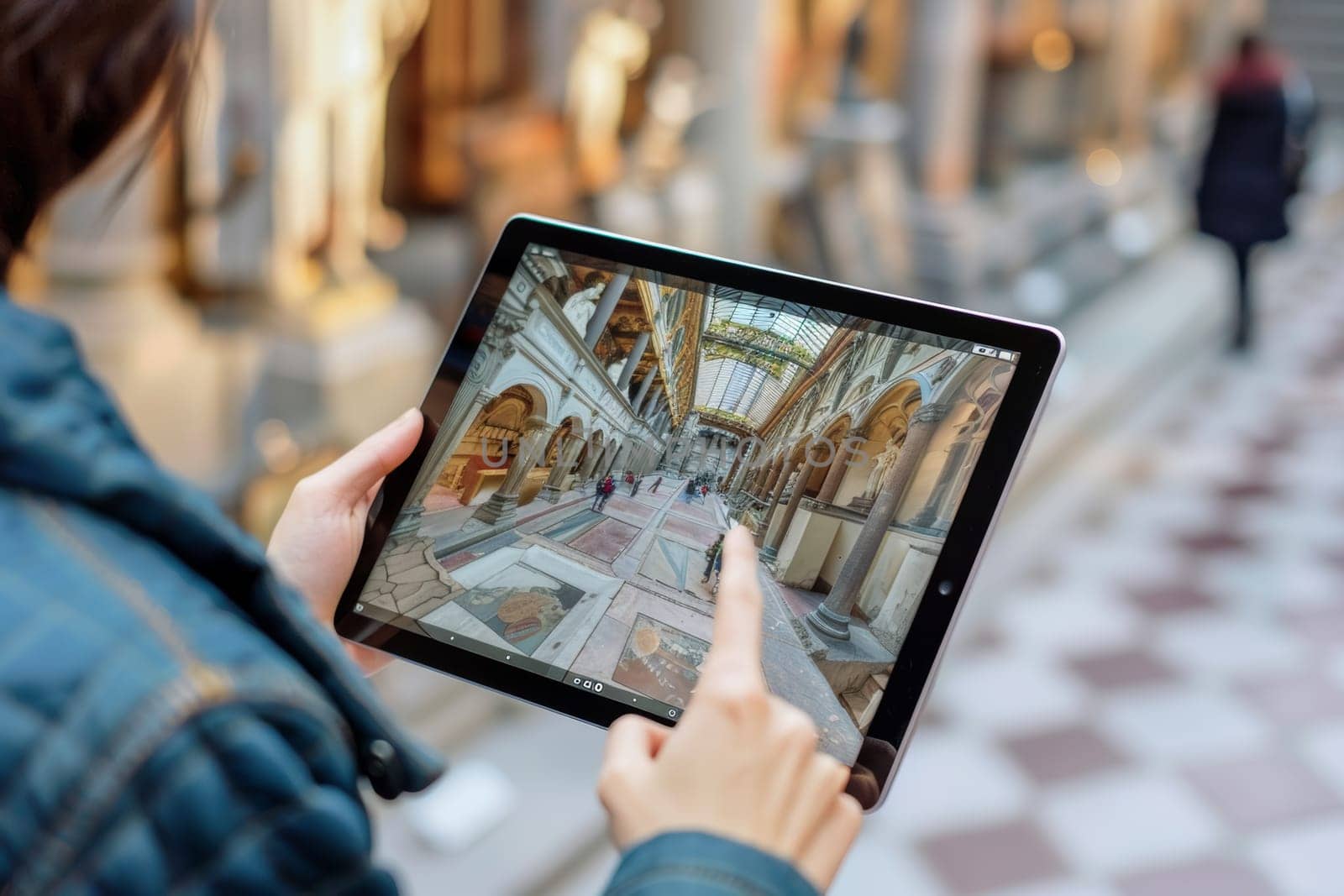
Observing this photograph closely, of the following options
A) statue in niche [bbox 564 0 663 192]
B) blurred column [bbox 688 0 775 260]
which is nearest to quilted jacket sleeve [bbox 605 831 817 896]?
statue in niche [bbox 564 0 663 192]

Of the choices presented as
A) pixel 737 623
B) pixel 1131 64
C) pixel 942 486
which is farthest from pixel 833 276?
pixel 1131 64

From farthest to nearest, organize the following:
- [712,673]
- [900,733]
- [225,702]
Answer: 1. [900,733]
2. [712,673]
3. [225,702]

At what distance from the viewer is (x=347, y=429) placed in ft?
9.61

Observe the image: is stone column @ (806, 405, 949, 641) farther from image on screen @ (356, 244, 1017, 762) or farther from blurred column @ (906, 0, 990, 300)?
blurred column @ (906, 0, 990, 300)

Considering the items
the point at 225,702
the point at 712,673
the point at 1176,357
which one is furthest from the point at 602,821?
the point at 1176,357

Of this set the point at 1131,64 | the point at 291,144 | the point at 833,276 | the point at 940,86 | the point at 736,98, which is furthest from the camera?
the point at 1131,64

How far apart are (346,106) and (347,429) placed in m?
0.69

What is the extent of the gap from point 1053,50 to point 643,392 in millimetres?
7560

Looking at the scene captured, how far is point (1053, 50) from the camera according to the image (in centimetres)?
777

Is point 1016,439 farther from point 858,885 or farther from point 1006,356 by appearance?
point 858,885

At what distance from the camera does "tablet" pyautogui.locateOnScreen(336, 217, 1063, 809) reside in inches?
32.8

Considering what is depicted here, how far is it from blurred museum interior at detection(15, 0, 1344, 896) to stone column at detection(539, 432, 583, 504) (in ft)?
1.11

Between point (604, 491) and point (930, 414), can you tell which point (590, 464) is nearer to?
point (604, 491)

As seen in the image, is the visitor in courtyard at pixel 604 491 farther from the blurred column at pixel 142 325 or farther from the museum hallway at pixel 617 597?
the blurred column at pixel 142 325
